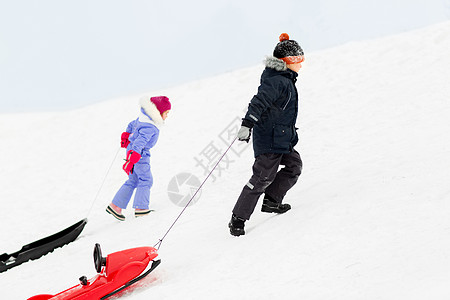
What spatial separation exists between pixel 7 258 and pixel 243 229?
294 centimetres

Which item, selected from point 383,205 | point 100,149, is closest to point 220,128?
point 100,149

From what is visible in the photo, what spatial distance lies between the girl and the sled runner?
664mm

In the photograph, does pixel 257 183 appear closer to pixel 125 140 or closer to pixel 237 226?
pixel 237 226

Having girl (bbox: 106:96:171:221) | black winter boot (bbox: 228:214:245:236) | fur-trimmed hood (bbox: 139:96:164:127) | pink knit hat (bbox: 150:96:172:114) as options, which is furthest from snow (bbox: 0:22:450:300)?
pink knit hat (bbox: 150:96:172:114)

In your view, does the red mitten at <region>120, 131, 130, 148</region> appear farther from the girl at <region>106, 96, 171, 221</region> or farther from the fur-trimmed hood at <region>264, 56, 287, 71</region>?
the fur-trimmed hood at <region>264, 56, 287, 71</region>

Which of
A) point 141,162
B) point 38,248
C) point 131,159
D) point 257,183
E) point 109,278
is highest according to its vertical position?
point 141,162

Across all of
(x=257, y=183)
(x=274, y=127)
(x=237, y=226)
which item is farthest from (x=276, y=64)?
(x=237, y=226)

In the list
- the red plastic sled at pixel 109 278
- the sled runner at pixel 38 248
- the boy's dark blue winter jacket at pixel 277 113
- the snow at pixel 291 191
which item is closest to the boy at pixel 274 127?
the boy's dark blue winter jacket at pixel 277 113

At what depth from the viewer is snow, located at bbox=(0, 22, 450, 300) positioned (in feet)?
11.1

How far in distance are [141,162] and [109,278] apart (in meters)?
2.92

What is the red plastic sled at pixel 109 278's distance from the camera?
3750 millimetres

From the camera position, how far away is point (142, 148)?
21.0 feet

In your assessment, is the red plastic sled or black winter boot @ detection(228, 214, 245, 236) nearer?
the red plastic sled

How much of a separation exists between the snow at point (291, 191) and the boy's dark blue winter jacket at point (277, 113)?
70cm
